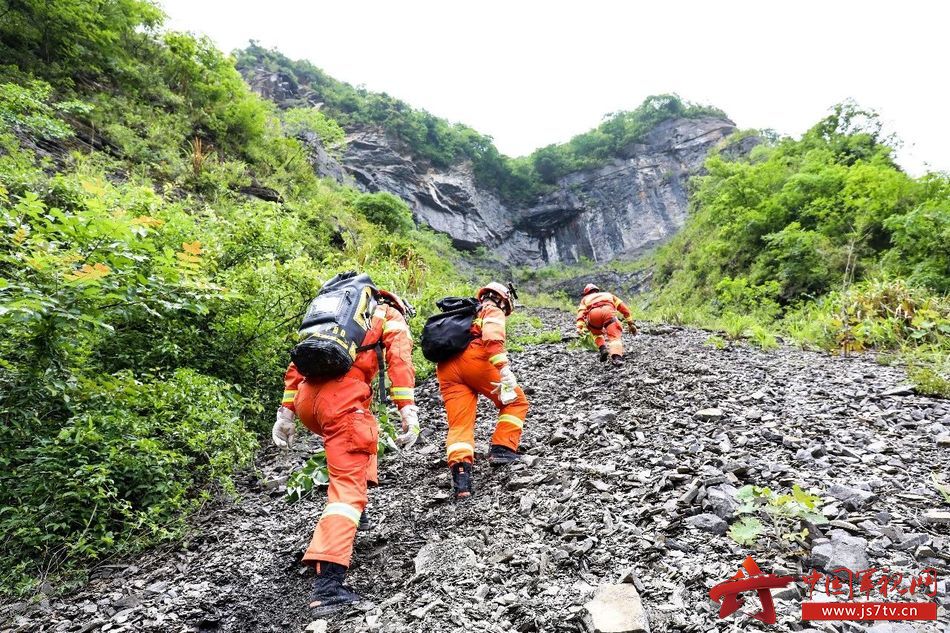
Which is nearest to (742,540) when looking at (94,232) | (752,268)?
(94,232)

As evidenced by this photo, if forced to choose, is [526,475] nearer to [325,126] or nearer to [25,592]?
[25,592]

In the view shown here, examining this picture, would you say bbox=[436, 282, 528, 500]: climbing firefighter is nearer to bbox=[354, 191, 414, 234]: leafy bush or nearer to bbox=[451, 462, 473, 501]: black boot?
bbox=[451, 462, 473, 501]: black boot

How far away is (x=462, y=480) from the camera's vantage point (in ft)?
12.1

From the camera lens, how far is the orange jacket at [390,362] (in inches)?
128

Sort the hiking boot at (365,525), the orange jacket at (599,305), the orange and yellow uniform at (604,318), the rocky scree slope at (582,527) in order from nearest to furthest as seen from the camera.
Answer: the rocky scree slope at (582,527)
the hiking boot at (365,525)
the orange and yellow uniform at (604,318)
the orange jacket at (599,305)

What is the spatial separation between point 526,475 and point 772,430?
6.84 feet

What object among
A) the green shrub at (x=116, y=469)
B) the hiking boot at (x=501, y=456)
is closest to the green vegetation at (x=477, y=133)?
the green shrub at (x=116, y=469)

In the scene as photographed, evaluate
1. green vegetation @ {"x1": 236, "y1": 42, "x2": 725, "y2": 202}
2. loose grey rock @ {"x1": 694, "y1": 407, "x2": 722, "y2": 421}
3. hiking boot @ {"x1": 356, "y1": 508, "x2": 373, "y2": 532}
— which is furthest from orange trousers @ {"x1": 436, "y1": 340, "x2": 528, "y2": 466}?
green vegetation @ {"x1": 236, "y1": 42, "x2": 725, "y2": 202}

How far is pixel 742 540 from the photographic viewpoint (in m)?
2.11

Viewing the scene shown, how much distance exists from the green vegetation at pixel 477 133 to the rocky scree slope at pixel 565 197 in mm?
1094

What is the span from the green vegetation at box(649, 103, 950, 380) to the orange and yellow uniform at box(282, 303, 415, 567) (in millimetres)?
5149

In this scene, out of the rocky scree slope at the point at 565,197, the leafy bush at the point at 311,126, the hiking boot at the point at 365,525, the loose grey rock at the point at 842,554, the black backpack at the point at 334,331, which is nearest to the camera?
the loose grey rock at the point at 842,554

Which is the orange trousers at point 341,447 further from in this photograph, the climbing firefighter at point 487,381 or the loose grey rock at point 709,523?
the loose grey rock at point 709,523

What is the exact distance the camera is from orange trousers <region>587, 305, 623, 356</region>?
724 cm
